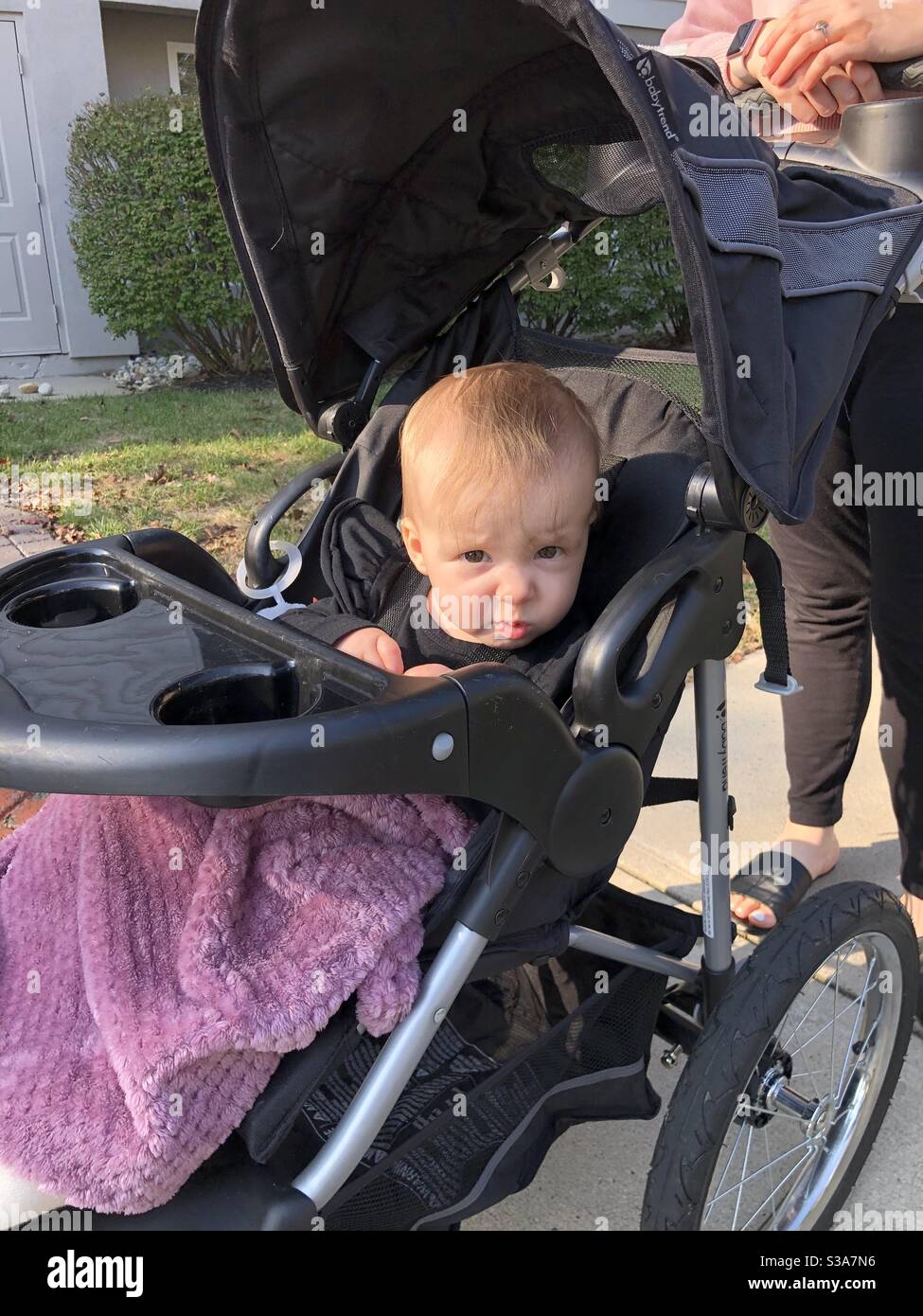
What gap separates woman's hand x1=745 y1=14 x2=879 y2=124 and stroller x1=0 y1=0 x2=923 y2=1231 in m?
0.06

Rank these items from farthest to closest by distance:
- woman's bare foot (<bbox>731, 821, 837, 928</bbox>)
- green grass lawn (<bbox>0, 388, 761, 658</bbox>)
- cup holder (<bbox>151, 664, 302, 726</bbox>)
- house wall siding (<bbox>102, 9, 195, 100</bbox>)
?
house wall siding (<bbox>102, 9, 195, 100</bbox>), green grass lawn (<bbox>0, 388, 761, 658</bbox>), woman's bare foot (<bbox>731, 821, 837, 928</bbox>), cup holder (<bbox>151, 664, 302, 726</bbox>)

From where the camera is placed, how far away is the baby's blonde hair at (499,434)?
1.51m

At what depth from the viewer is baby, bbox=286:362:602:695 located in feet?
4.98

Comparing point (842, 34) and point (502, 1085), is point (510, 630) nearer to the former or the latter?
point (502, 1085)

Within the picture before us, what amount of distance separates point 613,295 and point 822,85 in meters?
6.23

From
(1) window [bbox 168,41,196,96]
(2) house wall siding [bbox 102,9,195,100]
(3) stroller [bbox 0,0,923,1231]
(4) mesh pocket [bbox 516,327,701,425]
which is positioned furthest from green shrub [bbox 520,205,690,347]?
(3) stroller [bbox 0,0,923,1231]

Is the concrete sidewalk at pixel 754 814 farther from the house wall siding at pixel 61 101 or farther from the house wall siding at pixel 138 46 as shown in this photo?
the house wall siding at pixel 138 46

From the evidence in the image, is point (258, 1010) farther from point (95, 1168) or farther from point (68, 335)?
point (68, 335)

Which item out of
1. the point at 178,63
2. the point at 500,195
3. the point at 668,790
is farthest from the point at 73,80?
the point at 668,790

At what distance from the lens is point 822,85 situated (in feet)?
5.50

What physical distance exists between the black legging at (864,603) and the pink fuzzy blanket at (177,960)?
3.72 feet

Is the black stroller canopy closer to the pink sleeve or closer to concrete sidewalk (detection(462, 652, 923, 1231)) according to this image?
the pink sleeve
